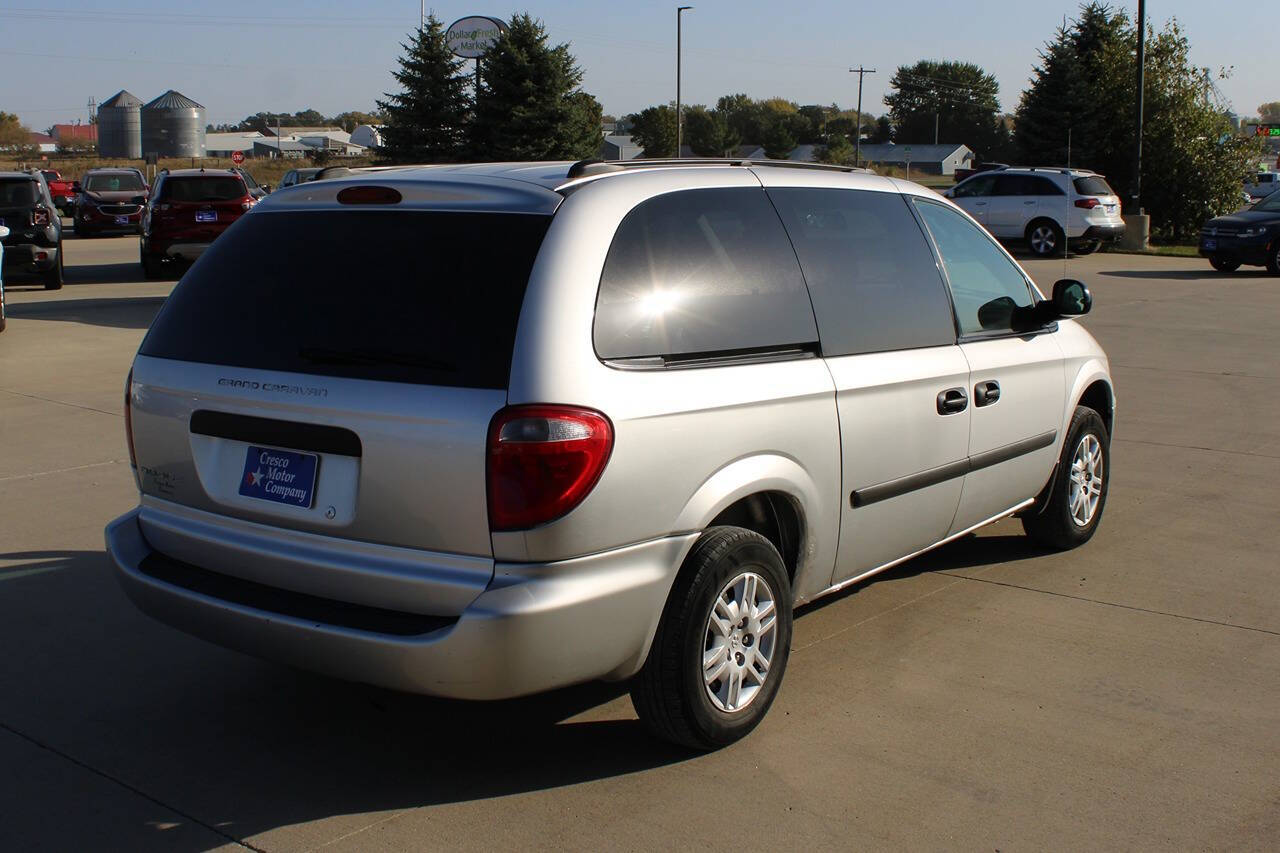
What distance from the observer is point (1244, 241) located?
24000 millimetres

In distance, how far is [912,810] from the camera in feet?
12.3

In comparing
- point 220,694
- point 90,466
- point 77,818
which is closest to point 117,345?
point 90,466

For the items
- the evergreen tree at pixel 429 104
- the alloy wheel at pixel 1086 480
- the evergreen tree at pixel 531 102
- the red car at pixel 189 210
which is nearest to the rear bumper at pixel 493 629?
the alloy wheel at pixel 1086 480

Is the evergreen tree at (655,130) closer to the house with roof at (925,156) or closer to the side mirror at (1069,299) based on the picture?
the house with roof at (925,156)

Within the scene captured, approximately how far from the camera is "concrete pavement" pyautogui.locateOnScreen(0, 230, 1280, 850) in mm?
3666

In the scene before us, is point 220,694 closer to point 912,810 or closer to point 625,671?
point 625,671

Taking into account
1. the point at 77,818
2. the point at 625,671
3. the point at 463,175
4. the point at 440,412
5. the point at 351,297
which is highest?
the point at 463,175

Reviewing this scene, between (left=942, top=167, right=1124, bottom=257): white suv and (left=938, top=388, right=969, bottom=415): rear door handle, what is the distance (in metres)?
22.8

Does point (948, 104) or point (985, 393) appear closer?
point (985, 393)

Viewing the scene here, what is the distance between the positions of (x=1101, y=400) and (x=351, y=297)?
13.9 ft

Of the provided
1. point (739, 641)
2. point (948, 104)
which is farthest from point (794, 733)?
point (948, 104)

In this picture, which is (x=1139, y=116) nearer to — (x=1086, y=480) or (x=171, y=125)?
(x=1086, y=480)

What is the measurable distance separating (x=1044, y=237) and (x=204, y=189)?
16574 mm

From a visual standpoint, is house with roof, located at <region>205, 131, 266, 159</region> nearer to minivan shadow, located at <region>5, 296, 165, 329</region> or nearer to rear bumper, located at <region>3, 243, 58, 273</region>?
rear bumper, located at <region>3, 243, 58, 273</region>
